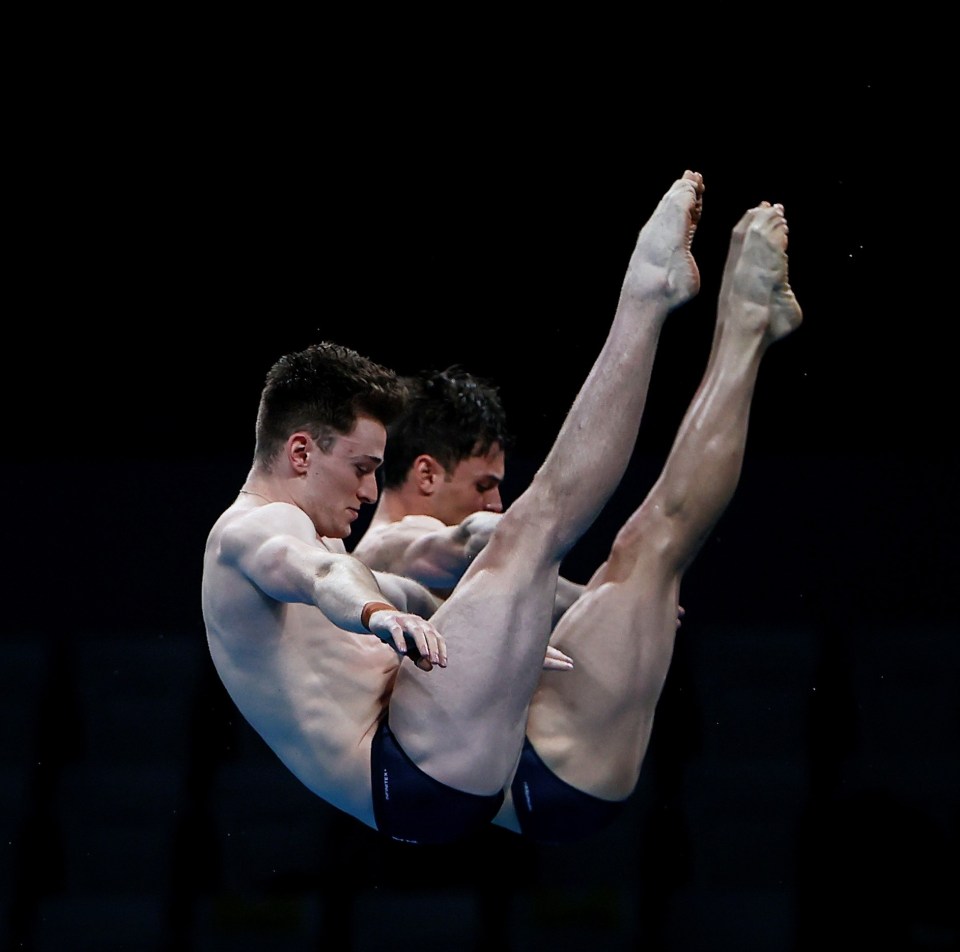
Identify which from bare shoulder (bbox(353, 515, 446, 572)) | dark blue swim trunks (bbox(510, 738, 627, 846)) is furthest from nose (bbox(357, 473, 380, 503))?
dark blue swim trunks (bbox(510, 738, 627, 846))

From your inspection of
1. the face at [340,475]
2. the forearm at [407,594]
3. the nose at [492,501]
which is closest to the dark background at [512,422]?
the nose at [492,501]

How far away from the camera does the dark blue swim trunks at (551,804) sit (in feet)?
8.67

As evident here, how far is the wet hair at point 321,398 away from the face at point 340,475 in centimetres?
2

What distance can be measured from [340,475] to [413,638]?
2.20 ft

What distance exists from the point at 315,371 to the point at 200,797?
98.2 inches

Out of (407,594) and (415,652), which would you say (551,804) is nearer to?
(407,594)

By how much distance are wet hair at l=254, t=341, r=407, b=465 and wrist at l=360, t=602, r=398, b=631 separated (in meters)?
0.59

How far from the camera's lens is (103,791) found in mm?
4766

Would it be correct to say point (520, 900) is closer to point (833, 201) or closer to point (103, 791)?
point (103, 791)

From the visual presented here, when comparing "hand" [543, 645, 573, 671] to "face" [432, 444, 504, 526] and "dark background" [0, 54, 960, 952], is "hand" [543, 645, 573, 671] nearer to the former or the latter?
"face" [432, 444, 504, 526]

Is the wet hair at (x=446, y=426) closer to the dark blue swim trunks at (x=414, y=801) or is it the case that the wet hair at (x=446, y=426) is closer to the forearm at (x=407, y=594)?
the forearm at (x=407, y=594)

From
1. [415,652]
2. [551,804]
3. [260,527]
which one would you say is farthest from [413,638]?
[551,804]

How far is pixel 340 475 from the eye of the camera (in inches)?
101

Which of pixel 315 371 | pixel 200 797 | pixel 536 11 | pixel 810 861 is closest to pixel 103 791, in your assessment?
pixel 200 797
